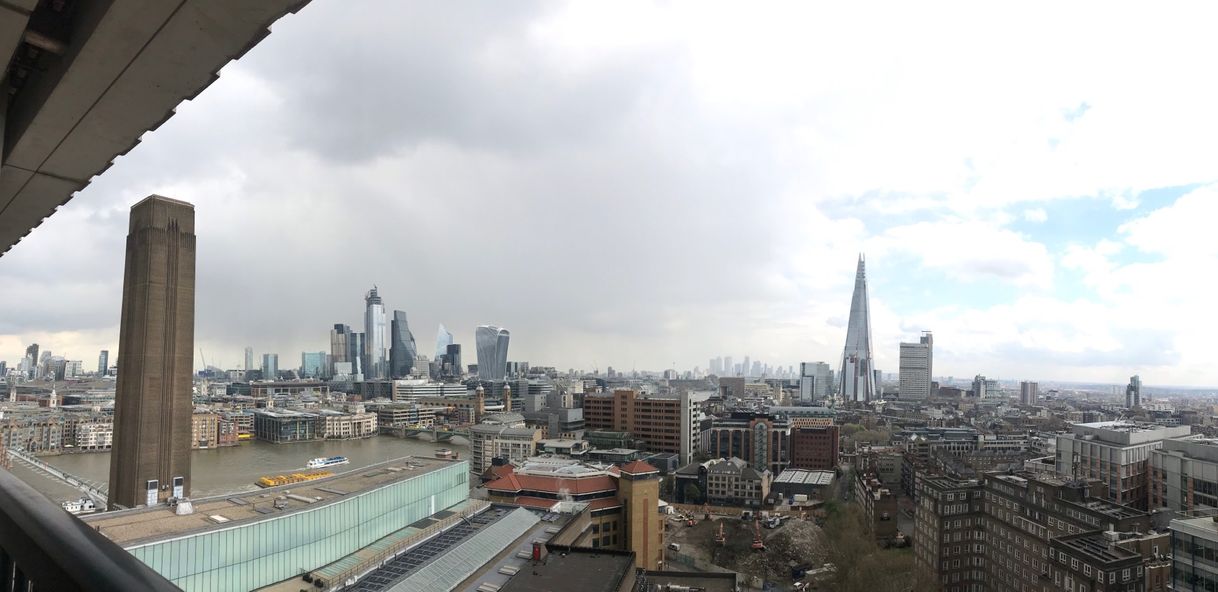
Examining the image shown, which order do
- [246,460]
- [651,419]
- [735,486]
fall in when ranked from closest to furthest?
[735,486] → [246,460] → [651,419]

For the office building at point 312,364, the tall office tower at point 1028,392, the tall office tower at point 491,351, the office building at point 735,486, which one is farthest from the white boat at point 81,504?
the office building at point 312,364

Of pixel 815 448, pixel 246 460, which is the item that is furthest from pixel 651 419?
pixel 246 460

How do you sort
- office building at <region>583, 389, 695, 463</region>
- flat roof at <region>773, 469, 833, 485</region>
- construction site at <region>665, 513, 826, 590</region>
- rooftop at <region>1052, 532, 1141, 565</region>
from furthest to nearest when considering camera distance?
office building at <region>583, 389, 695, 463</region> < flat roof at <region>773, 469, 833, 485</region> < construction site at <region>665, 513, 826, 590</region> < rooftop at <region>1052, 532, 1141, 565</region>

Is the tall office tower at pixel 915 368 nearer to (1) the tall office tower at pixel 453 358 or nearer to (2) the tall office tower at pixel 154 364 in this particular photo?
(1) the tall office tower at pixel 453 358

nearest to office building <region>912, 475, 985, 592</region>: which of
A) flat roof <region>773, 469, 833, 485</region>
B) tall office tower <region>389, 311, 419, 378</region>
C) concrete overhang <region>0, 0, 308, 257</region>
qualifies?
flat roof <region>773, 469, 833, 485</region>

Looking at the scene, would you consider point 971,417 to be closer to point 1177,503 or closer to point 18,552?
point 1177,503

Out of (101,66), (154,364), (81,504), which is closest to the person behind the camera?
(101,66)

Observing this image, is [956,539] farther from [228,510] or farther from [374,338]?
[374,338]

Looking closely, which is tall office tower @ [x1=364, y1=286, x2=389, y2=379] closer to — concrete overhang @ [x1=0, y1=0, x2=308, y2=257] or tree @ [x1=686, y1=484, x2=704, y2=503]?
tree @ [x1=686, y1=484, x2=704, y2=503]
